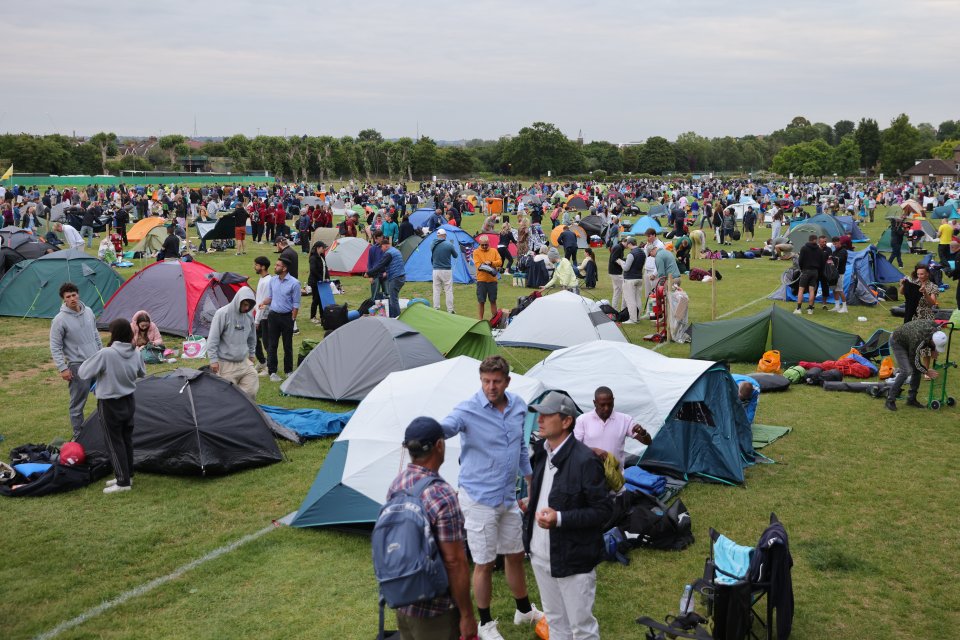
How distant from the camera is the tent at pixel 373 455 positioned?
7113 millimetres

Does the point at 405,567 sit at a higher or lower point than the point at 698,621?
higher

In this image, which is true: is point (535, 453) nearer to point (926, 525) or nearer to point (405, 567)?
point (405, 567)

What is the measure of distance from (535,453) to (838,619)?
2.81 m

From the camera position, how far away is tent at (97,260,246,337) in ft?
49.2

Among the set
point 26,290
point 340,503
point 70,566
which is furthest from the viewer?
point 26,290

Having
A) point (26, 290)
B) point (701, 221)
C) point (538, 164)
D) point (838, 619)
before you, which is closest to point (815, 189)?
point (701, 221)

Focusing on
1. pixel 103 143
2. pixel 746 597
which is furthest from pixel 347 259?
pixel 103 143

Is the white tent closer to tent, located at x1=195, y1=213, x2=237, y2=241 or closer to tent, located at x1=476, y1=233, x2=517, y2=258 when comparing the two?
tent, located at x1=476, y1=233, x2=517, y2=258

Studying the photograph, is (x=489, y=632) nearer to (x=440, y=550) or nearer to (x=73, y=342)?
(x=440, y=550)

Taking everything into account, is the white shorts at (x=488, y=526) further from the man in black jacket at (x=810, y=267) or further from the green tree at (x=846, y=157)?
the green tree at (x=846, y=157)

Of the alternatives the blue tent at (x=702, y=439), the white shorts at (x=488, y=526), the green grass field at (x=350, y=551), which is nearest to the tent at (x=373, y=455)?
the green grass field at (x=350, y=551)

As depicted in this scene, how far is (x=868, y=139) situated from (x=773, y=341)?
114637mm

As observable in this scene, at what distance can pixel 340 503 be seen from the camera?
23.5 ft

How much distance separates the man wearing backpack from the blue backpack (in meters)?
0.05
